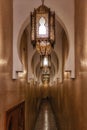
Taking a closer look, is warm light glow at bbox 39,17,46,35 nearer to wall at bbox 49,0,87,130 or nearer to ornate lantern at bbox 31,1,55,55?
ornate lantern at bbox 31,1,55,55

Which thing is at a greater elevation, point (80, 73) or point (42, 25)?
point (42, 25)

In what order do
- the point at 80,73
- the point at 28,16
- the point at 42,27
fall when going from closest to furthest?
1. the point at 42,27
2. the point at 80,73
3. the point at 28,16

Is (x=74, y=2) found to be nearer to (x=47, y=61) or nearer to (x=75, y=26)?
(x=75, y=26)

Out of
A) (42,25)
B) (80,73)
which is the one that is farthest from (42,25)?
(80,73)

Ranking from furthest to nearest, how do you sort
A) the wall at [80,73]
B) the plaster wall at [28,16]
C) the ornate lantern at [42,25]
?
1. the plaster wall at [28,16]
2. the ornate lantern at [42,25]
3. the wall at [80,73]

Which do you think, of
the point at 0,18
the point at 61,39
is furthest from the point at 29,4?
the point at 61,39

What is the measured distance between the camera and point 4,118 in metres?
5.54

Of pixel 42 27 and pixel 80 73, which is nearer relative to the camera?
pixel 42 27

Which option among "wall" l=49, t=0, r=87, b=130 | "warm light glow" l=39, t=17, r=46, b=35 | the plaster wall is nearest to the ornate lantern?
"warm light glow" l=39, t=17, r=46, b=35

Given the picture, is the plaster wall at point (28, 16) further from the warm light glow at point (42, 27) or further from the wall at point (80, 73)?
the warm light glow at point (42, 27)

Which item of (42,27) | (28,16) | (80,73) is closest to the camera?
(42,27)

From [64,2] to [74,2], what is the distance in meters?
0.26

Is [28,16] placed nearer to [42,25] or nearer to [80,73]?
[42,25]

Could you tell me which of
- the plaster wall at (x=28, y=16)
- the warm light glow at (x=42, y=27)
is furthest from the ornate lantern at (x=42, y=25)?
the plaster wall at (x=28, y=16)
